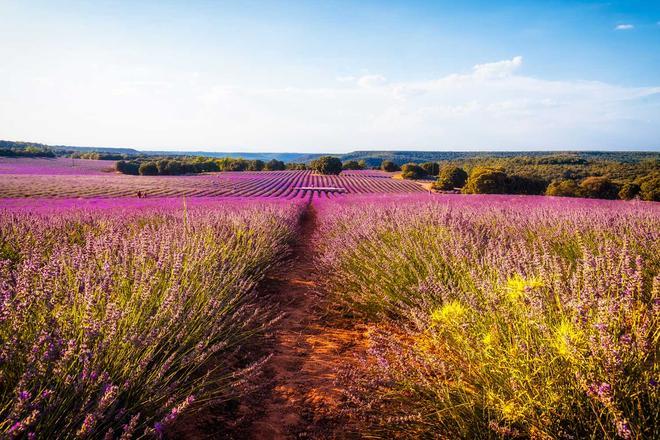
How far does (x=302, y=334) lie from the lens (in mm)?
3566

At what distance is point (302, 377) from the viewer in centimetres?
273

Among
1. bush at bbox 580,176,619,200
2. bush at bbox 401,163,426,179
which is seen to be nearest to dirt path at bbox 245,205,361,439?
bush at bbox 580,176,619,200

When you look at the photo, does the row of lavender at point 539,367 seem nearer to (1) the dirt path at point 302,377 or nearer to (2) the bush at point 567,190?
(1) the dirt path at point 302,377

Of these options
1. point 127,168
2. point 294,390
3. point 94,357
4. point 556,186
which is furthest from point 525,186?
point 127,168

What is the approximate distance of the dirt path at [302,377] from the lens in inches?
85.0

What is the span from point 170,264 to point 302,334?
145cm

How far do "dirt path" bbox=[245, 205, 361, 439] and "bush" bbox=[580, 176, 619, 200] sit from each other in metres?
32.9

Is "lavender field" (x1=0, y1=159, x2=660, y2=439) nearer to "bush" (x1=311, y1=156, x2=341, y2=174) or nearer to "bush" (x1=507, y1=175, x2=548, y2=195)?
"bush" (x1=507, y1=175, x2=548, y2=195)

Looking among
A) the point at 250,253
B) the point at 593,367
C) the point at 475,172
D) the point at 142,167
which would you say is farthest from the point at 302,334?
the point at 142,167

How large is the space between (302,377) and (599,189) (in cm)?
3535

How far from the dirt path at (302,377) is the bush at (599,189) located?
3285 cm

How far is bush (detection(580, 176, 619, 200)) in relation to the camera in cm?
2917

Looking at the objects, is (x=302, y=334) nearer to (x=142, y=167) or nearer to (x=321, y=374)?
(x=321, y=374)

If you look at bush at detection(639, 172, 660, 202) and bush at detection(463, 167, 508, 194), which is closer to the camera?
bush at detection(639, 172, 660, 202)
